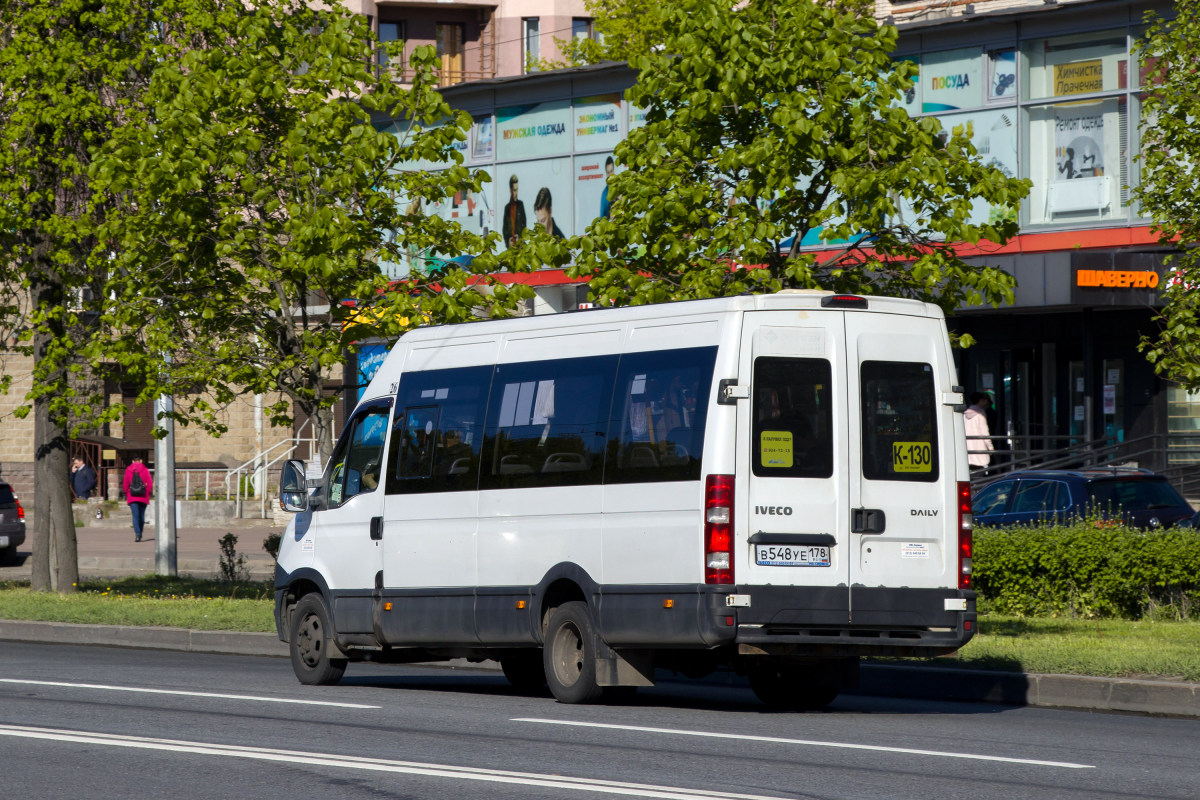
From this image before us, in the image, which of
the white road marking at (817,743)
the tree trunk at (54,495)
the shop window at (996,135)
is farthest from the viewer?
the shop window at (996,135)

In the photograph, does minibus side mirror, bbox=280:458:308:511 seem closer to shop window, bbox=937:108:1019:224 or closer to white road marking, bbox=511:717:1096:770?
white road marking, bbox=511:717:1096:770

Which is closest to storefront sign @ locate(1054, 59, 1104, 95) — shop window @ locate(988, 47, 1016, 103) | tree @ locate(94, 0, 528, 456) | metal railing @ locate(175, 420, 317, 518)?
shop window @ locate(988, 47, 1016, 103)

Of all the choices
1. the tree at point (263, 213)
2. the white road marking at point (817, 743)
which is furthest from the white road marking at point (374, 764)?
the tree at point (263, 213)

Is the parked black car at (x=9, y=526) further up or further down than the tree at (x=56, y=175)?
further down

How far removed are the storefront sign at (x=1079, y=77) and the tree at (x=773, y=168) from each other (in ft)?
57.4

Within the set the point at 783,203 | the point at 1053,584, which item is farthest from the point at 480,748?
the point at 1053,584

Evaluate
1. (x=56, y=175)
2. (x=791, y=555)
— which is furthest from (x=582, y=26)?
(x=791, y=555)

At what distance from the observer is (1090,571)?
17.0 m

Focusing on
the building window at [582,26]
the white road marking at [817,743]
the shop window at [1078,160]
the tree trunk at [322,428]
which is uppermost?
the building window at [582,26]

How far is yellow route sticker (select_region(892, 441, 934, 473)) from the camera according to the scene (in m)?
11.0

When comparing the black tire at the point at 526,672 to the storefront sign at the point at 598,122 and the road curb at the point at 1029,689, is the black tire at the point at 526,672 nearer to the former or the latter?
the road curb at the point at 1029,689

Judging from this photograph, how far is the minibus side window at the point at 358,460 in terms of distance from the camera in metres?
13.2

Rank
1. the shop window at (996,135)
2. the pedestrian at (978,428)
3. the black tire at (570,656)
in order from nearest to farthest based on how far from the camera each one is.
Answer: the black tire at (570,656) → the pedestrian at (978,428) → the shop window at (996,135)

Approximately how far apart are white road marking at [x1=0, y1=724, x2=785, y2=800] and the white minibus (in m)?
2.61
